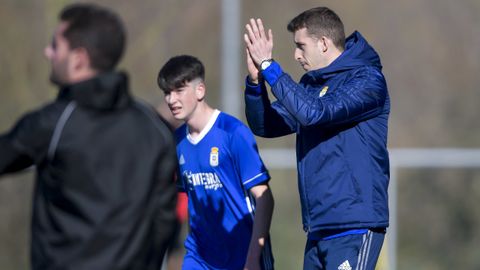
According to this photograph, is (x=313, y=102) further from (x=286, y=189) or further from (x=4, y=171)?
(x=286, y=189)

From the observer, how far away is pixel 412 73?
15188 mm

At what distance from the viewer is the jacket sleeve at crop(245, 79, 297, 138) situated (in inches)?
243

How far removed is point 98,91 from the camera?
13.9 ft

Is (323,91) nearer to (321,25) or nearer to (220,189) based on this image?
(321,25)

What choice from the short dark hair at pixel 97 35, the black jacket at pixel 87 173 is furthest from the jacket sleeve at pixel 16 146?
the short dark hair at pixel 97 35

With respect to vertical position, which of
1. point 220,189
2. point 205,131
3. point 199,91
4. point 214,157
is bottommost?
point 220,189

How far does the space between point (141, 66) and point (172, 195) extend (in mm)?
10894

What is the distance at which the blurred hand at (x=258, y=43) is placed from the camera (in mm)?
5852

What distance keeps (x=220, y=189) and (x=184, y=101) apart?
58cm

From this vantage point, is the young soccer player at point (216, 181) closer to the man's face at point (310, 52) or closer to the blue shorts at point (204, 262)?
the blue shorts at point (204, 262)

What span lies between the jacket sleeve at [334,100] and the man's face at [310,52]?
0.22m

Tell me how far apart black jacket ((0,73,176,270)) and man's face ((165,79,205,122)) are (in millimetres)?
2157

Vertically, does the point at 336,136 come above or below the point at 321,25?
below

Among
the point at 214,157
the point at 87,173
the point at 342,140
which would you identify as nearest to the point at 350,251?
the point at 342,140
